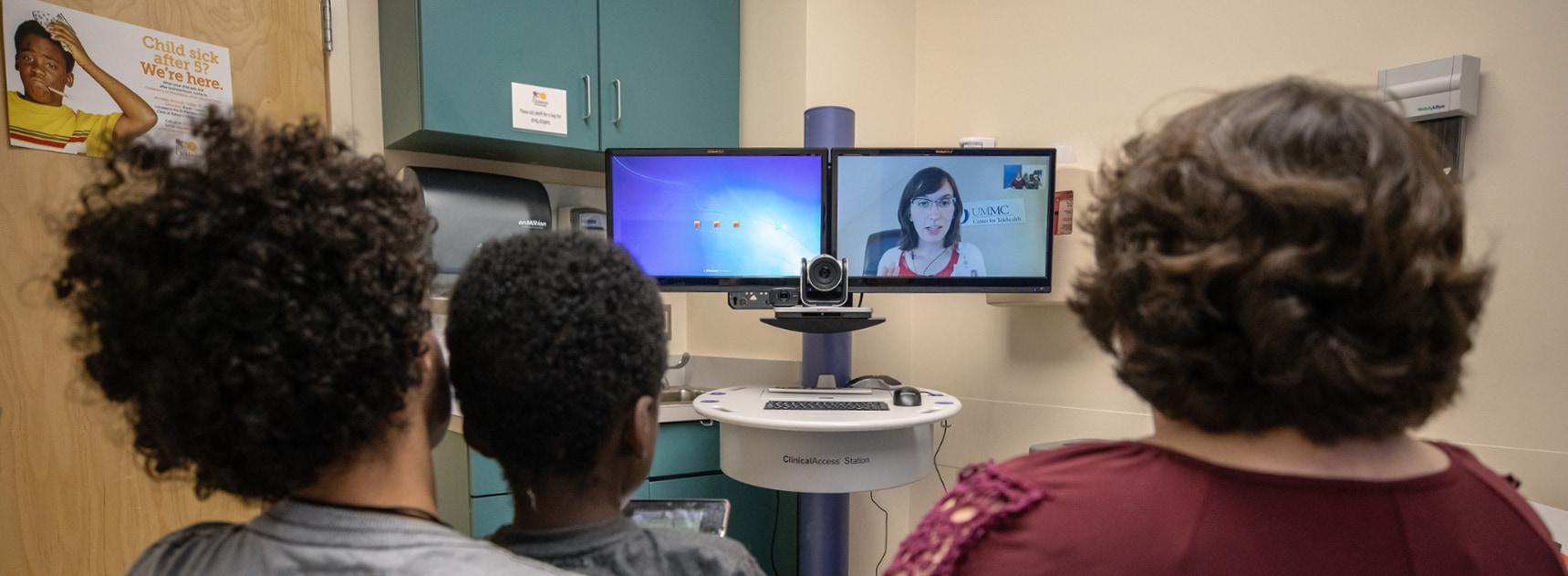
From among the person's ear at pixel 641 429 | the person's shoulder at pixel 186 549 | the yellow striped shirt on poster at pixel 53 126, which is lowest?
the person's shoulder at pixel 186 549

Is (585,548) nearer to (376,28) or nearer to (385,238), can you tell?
(385,238)

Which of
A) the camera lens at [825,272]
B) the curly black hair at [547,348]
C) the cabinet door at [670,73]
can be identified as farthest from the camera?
the cabinet door at [670,73]

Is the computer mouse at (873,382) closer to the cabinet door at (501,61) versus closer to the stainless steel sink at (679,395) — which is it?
the stainless steel sink at (679,395)

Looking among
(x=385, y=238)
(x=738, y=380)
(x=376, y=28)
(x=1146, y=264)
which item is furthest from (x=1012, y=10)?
(x=385, y=238)

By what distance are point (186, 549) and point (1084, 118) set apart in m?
2.04

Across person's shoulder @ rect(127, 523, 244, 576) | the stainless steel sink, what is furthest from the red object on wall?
person's shoulder @ rect(127, 523, 244, 576)

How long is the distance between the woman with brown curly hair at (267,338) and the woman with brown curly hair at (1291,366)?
0.42 meters

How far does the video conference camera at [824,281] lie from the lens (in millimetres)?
1640

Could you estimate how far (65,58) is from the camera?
59.3 inches

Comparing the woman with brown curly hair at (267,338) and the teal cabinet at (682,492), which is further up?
the woman with brown curly hair at (267,338)

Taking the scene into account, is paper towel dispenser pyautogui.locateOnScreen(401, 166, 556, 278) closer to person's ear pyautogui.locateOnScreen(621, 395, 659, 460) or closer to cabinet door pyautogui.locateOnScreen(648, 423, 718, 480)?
cabinet door pyautogui.locateOnScreen(648, 423, 718, 480)

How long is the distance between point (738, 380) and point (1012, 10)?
1.36 metres

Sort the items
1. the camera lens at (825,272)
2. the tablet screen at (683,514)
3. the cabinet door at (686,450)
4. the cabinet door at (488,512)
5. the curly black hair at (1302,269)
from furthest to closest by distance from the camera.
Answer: the cabinet door at (686,450), the cabinet door at (488,512), the camera lens at (825,272), the tablet screen at (683,514), the curly black hair at (1302,269)

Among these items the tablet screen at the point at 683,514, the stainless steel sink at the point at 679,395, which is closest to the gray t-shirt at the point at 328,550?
the tablet screen at the point at 683,514
